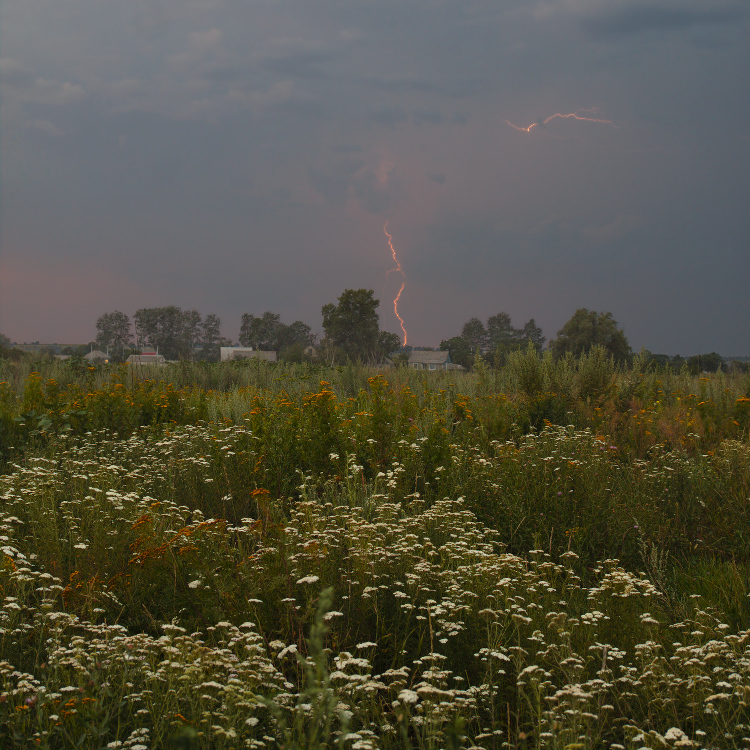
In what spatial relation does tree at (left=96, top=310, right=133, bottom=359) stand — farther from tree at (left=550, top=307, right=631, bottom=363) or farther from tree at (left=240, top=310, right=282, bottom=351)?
tree at (left=550, top=307, right=631, bottom=363)

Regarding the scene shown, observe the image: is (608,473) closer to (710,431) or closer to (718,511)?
(718,511)

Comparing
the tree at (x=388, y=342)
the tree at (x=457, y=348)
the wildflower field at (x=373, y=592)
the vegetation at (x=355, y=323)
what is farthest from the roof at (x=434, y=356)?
the wildflower field at (x=373, y=592)

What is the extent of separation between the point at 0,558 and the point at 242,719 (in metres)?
2.00

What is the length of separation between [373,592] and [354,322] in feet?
133

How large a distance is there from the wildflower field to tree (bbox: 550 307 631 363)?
1062 inches

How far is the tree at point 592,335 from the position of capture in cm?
3388

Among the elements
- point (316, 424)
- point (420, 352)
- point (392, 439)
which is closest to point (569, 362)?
point (392, 439)

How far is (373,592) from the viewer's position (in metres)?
3.10

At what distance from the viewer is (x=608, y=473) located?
18.4ft

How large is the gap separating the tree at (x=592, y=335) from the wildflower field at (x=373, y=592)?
88.5 feet

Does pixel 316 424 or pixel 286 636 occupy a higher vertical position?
pixel 316 424

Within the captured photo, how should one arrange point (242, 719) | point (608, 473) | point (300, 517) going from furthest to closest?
point (608, 473), point (300, 517), point (242, 719)

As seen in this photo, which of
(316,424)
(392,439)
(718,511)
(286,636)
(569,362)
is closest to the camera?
(286,636)

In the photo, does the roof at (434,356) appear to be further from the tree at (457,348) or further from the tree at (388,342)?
the tree at (388,342)
